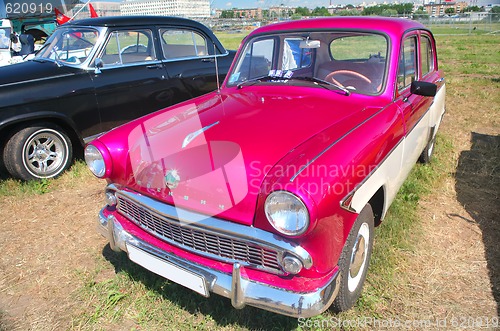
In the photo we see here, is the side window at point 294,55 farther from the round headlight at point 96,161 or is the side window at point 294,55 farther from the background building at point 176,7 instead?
the background building at point 176,7

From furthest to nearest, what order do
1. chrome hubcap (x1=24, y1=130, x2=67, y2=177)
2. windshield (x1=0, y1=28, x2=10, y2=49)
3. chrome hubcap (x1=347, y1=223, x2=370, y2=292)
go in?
1. windshield (x1=0, y1=28, x2=10, y2=49)
2. chrome hubcap (x1=24, y1=130, x2=67, y2=177)
3. chrome hubcap (x1=347, y1=223, x2=370, y2=292)

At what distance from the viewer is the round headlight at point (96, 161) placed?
2.47 metres

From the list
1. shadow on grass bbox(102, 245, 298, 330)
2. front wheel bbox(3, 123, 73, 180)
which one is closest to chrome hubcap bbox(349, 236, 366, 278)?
shadow on grass bbox(102, 245, 298, 330)

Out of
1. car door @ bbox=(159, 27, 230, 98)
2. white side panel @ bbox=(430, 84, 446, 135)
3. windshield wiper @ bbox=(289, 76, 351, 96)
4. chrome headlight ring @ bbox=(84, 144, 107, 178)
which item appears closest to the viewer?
chrome headlight ring @ bbox=(84, 144, 107, 178)

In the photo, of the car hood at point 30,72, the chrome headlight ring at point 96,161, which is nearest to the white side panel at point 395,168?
the chrome headlight ring at point 96,161

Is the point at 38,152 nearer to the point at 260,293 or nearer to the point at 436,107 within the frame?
the point at 260,293

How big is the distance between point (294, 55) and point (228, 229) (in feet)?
6.35

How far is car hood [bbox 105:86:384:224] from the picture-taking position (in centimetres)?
199

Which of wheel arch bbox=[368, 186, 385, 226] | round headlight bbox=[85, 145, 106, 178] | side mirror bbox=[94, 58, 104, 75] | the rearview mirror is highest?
the rearview mirror

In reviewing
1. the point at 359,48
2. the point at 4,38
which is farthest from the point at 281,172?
the point at 4,38

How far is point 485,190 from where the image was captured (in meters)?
3.88

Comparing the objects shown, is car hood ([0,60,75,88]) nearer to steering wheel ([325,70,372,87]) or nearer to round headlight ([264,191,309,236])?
steering wheel ([325,70,372,87])

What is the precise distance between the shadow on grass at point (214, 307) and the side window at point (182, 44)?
3383mm

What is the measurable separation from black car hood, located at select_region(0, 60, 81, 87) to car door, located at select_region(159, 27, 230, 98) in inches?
49.6
